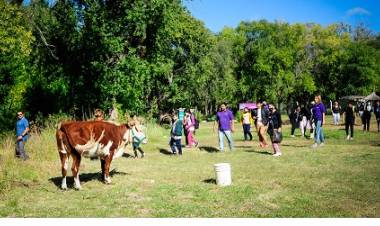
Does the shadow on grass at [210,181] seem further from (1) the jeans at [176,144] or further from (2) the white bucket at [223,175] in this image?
(1) the jeans at [176,144]

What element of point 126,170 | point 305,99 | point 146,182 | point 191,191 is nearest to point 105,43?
point 126,170

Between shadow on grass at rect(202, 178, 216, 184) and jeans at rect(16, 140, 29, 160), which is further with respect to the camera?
jeans at rect(16, 140, 29, 160)

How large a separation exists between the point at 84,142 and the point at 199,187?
10.2 feet

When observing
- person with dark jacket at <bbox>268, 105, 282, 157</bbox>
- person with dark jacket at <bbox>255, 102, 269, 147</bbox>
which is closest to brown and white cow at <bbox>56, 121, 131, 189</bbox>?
person with dark jacket at <bbox>268, 105, 282, 157</bbox>

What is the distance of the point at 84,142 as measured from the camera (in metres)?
11.8

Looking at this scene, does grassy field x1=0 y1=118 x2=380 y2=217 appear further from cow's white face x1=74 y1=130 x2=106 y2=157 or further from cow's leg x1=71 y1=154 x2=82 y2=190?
cow's white face x1=74 y1=130 x2=106 y2=157

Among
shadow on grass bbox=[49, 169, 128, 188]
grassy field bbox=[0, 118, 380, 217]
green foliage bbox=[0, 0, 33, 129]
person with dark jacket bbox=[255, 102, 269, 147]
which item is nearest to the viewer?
grassy field bbox=[0, 118, 380, 217]

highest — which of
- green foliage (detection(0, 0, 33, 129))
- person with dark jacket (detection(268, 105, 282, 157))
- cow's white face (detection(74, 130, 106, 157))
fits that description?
green foliage (detection(0, 0, 33, 129))

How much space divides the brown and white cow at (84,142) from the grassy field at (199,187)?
63 centimetres

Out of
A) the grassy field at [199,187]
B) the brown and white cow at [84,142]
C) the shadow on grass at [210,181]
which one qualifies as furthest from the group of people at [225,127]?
the shadow on grass at [210,181]

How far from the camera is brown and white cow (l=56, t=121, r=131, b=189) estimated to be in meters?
11.7

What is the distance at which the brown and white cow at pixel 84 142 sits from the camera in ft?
38.4

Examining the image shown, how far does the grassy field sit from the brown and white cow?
0.63 metres
